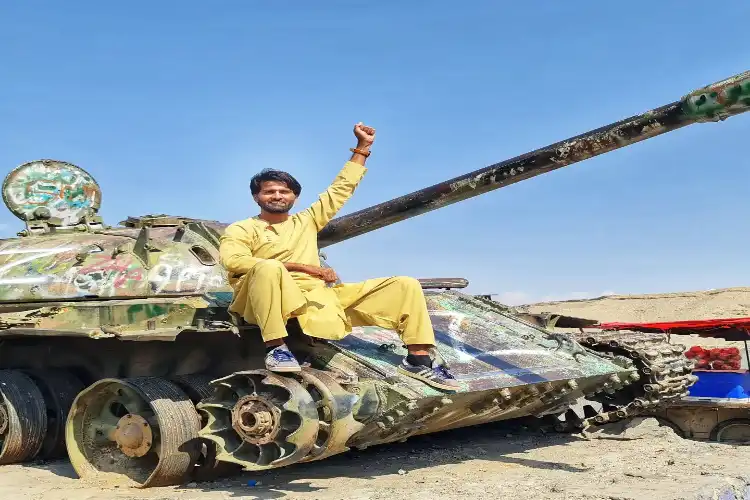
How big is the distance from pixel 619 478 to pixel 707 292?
25.8 m

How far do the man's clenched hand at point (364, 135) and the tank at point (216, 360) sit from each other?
517 mm

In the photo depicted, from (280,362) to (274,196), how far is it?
4.13ft

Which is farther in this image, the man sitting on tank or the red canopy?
the red canopy

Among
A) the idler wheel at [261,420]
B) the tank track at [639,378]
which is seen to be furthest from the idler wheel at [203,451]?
the tank track at [639,378]

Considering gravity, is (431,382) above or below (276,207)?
below

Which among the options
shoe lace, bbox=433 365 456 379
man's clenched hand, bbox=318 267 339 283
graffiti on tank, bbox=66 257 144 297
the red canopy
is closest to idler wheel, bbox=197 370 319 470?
man's clenched hand, bbox=318 267 339 283

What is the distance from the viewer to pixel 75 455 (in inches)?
248

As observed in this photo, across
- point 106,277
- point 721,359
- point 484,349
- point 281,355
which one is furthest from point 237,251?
point 721,359

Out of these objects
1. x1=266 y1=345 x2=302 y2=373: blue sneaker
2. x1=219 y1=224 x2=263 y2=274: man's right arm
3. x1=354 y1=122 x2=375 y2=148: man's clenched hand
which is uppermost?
x1=354 y1=122 x2=375 y2=148: man's clenched hand

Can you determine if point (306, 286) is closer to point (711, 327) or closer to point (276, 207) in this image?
point (276, 207)

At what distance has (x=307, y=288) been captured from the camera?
18.7ft

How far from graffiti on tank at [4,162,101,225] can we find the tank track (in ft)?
17.3

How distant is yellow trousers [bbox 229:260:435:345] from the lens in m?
5.29

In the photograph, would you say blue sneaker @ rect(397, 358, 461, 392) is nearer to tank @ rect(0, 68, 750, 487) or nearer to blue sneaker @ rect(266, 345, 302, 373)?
tank @ rect(0, 68, 750, 487)
